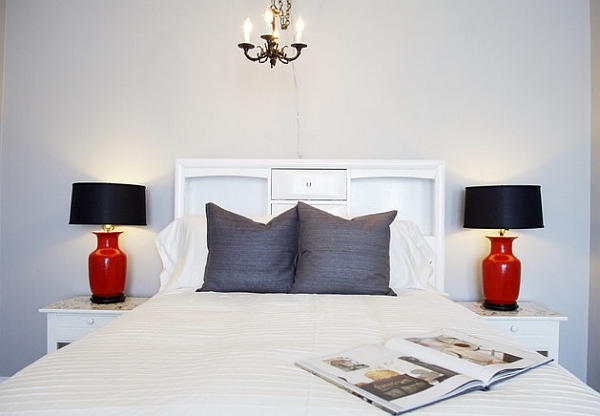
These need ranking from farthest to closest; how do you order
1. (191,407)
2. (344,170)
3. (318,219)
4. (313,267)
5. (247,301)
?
1. (344,170)
2. (318,219)
3. (313,267)
4. (247,301)
5. (191,407)

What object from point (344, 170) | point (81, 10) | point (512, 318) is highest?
point (81, 10)

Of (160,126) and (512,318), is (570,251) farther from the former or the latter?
(160,126)

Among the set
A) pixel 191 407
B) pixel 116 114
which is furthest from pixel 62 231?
pixel 191 407

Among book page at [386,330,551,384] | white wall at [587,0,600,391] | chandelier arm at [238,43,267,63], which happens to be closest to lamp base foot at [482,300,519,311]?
white wall at [587,0,600,391]

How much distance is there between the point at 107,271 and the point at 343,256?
126 cm

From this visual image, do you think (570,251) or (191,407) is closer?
(191,407)

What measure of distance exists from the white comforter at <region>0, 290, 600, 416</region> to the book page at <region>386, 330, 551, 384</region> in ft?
0.11

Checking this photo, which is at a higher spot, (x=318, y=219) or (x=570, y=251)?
(x=318, y=219)

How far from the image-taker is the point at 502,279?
8.00 ft

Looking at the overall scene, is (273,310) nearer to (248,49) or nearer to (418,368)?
(418,368)

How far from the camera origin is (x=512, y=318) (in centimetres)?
232

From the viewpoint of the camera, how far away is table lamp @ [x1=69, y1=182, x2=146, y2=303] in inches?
94.6

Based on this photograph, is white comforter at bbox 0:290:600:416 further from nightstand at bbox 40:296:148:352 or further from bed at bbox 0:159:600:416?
nightstand at bbox 40:296:148:352

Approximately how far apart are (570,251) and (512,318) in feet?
2.26
